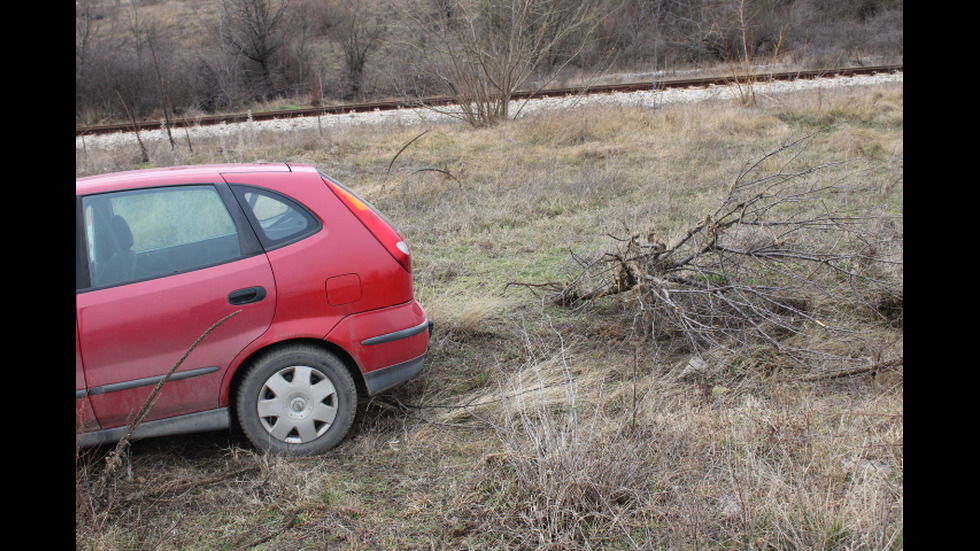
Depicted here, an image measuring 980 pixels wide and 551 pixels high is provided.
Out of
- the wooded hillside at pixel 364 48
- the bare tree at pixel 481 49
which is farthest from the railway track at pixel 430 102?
the bare tree at pixel 481 49

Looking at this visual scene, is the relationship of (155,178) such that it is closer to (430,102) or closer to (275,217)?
(275,217)

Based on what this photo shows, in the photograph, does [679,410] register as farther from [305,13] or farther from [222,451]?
[305,13]

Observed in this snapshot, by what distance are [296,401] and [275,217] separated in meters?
0.97

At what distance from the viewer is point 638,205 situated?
8.80 meters

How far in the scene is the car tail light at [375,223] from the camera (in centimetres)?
373

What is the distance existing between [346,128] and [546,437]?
1372 centimetres

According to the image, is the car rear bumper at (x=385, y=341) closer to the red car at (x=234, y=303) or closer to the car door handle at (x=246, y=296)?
the red car at (x=234, y=303)

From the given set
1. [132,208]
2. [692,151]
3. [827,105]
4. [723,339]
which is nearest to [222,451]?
[132,208]

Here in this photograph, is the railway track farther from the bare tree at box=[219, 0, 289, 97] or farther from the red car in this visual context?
the red car

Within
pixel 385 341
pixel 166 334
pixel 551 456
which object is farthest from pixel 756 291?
pixel 166 334

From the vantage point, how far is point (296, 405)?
140 inches

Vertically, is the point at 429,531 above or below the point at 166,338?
below
